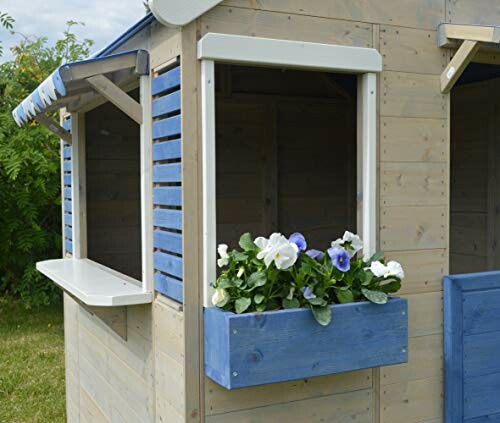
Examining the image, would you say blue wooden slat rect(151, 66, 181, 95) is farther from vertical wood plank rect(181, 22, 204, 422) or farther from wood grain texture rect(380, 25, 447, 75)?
wood grain texture rect(380, 25, 447, 75)

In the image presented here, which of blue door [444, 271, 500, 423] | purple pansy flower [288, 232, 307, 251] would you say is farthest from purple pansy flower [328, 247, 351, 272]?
blue door [444, 271, 500, 423]

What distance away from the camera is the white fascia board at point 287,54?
2.37 m

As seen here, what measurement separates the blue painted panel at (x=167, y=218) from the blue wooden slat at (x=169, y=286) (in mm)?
200

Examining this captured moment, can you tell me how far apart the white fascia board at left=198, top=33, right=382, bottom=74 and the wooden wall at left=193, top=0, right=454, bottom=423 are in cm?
6

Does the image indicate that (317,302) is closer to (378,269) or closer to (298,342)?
(298,342)

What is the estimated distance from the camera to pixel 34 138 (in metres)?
6.93

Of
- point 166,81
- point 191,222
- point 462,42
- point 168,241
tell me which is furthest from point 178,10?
point 462,42

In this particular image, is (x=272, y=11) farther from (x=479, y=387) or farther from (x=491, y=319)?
(x=479, y=387)

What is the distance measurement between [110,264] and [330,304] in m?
2.57

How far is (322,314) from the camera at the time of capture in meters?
2.30

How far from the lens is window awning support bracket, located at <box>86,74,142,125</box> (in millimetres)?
2641

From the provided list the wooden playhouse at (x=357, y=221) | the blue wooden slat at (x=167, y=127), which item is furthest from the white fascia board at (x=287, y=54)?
the blue wooden slat at (x=167, y=127)

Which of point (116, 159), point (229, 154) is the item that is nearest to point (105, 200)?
point (116, 159)

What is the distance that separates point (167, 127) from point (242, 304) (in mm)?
735
